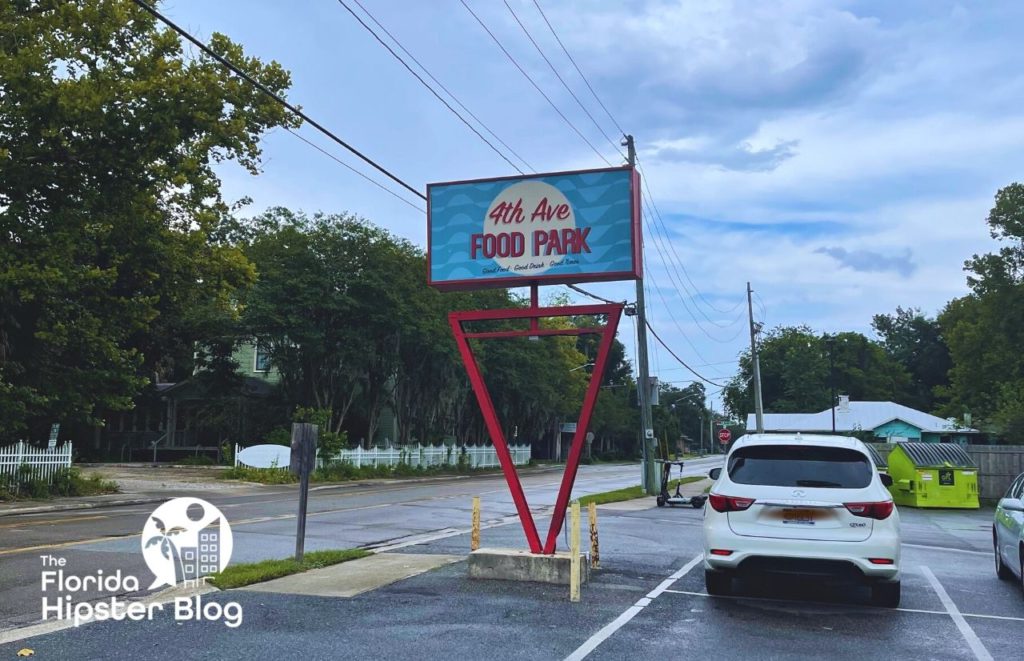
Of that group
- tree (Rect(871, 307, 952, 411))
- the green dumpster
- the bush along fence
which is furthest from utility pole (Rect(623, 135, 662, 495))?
tree (Rect(871, 307, 952, 411))

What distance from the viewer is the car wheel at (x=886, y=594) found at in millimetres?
8688

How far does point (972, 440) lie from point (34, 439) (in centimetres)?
4853

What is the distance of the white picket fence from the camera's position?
71.7 feet

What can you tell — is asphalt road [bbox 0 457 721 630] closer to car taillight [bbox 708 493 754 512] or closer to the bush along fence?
car taillight [bbox 708 493 754 512]

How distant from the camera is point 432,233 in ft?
37.1

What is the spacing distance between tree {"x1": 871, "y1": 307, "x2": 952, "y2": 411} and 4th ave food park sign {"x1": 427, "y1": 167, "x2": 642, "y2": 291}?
298ft

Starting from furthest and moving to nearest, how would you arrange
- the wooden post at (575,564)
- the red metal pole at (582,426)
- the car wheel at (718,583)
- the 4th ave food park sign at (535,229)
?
the 4th ave food park sign at (535,229) < the red metal pole at (582,426) < the car wheel at (718,583) < the wooden post at (575,564)

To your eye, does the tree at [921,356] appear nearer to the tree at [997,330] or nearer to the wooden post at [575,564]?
the tree at [997,330]

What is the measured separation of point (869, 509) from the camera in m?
8.30

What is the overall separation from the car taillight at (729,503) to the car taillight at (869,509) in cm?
92

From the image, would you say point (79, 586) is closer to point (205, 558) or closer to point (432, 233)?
point (205, 558)

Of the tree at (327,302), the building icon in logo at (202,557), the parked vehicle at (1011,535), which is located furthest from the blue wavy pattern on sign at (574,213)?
the tree at (327,302)

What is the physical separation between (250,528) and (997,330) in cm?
4196

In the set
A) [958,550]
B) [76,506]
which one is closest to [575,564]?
[958,550]
